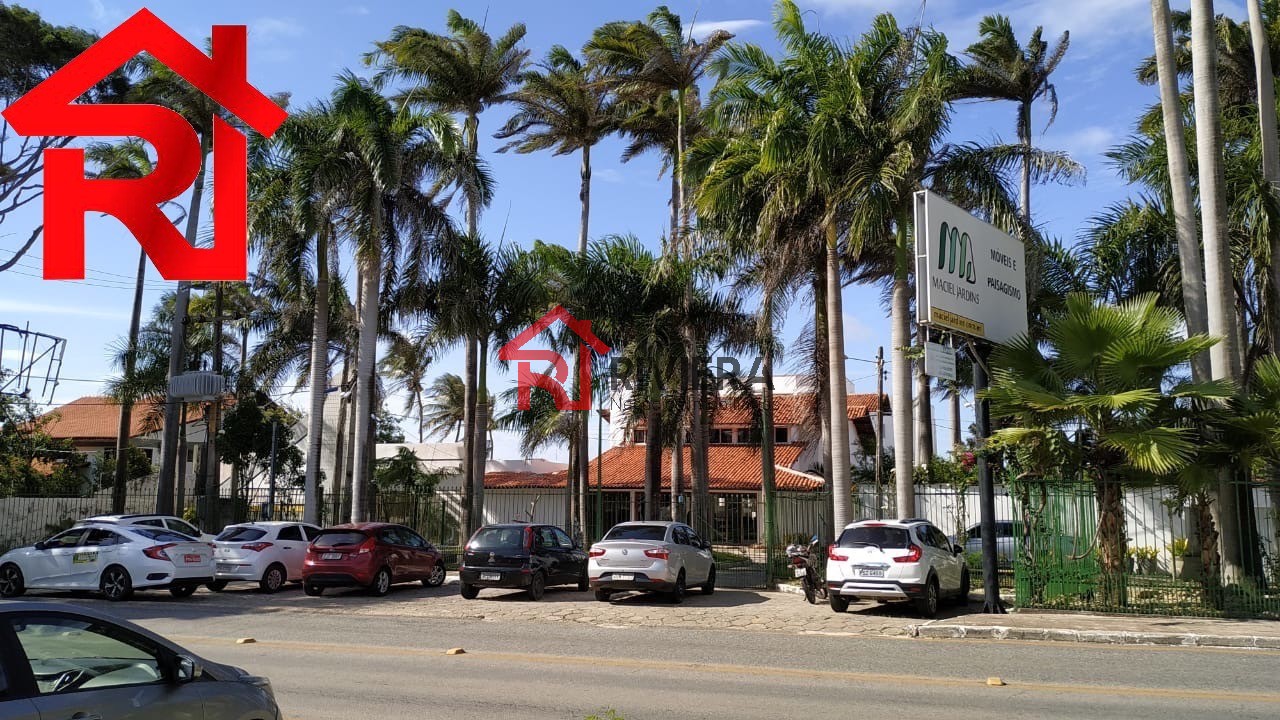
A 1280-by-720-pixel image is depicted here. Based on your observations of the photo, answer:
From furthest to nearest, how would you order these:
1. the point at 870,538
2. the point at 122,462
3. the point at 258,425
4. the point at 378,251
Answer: the point at 258,425 → the point at 122,462 → the point at 378,251 → the point at 870,538

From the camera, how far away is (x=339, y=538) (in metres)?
19.7

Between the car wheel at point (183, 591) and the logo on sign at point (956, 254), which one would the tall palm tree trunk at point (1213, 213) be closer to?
the logo on sign at point (956, 254)

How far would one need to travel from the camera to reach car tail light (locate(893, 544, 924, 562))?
15945 mm

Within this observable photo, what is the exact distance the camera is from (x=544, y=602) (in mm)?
18953

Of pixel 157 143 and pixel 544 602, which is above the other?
pixel 157 143

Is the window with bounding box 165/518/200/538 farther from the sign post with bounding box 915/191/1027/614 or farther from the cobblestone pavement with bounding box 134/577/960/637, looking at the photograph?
the sign post with bounding box 915/191/1027/614

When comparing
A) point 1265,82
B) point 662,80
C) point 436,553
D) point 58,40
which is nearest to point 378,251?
point 436,553

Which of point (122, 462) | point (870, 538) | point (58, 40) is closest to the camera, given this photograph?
point (870, 538)

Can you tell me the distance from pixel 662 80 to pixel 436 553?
16.5 meters

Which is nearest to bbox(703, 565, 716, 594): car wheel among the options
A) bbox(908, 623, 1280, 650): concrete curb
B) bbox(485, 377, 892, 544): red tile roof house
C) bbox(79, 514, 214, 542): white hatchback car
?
bbox(908, 623, 1280, 650): concrete curb

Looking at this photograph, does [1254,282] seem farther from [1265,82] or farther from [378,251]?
[378,251]

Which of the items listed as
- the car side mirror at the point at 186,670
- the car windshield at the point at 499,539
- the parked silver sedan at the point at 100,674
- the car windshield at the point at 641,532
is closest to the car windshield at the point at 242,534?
the car windshield at the point at 499,539

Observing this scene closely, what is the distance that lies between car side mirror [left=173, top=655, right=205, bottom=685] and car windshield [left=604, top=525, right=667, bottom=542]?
45.0ft

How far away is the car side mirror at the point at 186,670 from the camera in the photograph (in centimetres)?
511
